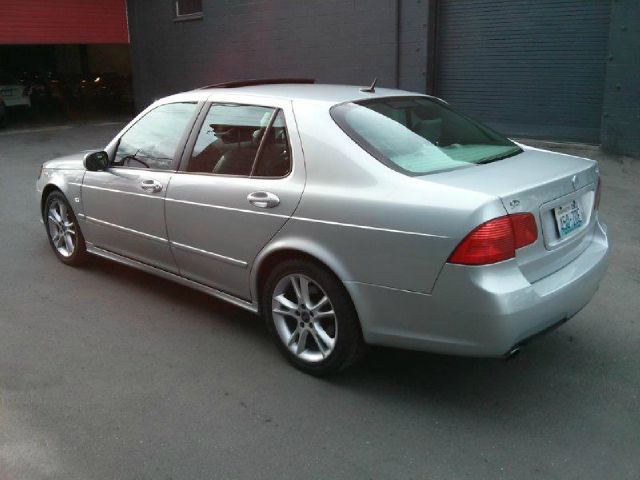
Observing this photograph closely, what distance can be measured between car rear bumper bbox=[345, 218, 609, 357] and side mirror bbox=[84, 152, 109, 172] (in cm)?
251

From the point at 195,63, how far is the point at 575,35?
8.42 metres

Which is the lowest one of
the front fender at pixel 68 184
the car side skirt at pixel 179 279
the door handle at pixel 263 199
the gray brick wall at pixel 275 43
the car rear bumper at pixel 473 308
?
the car side skirt at pixel 179 279

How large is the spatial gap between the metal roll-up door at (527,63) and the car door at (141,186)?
663 cm

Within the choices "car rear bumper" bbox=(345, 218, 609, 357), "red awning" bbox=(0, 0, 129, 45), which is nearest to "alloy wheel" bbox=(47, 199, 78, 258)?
"car rear bumper" bbox=(345, 218, 609, 357)

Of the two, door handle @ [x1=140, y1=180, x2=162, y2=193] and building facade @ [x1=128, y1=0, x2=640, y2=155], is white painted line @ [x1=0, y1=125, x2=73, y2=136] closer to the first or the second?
building facade @ [x1=128, y1=0, x2=640, y2=155]

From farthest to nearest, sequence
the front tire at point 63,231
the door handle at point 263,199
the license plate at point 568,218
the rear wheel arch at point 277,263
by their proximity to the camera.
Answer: the front tire at point 63,231 → the door handle at point 263,199 → the rear wheel arch at point 277,263 → the license plate at point 568,218

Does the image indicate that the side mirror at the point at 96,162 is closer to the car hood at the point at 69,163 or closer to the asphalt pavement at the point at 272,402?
the car hood at the point at 69,163

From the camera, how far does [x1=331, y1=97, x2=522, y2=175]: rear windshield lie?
3.47 metres

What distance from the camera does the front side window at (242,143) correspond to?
3.79 metres

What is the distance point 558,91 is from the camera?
9.32m

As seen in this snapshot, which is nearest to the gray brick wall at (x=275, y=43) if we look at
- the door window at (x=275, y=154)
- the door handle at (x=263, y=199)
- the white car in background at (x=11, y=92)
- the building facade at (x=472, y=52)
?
the building facade at (x=472, y=52)

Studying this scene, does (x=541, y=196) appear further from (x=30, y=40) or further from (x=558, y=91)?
(x=30, y=40)

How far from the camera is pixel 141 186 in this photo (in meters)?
4.54

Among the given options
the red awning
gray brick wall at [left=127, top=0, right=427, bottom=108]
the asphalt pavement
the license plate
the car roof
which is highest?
the red awning
